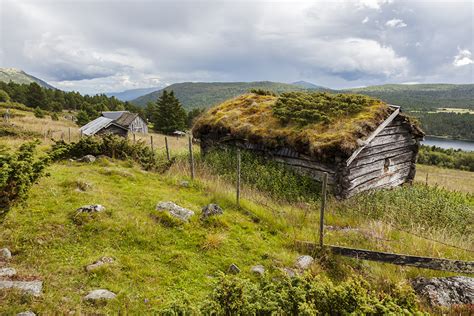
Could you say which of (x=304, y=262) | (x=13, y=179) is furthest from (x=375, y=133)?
(x=13, y=179)

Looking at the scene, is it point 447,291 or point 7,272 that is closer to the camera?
point 7,272

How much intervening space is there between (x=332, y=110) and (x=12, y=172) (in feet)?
35.8

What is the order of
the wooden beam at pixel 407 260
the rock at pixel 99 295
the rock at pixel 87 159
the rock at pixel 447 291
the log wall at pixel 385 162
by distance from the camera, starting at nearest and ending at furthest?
the rock at pixel 99 295
the rock at pixel 447 291
the wooden beam at pixel 407 260
the log wall at pixel 385 162
the rock at pixel 87 159

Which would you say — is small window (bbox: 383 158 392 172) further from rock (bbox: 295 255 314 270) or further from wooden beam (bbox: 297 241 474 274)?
rock (bbox: 295 255 314 270)

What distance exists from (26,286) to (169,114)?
6024cm

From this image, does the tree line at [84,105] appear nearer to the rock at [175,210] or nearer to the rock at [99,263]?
A: the rock at [175,210]

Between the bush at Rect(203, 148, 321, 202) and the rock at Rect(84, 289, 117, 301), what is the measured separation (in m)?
6.47

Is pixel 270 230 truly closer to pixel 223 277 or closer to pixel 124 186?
pixel 223 277

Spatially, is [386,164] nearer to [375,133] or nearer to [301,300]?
[375,133]

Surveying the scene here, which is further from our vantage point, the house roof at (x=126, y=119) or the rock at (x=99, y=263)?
the house roof at (x=126, y=119)

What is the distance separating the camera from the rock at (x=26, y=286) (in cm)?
392

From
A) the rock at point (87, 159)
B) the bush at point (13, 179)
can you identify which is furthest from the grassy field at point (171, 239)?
the rock at point (87, 159)

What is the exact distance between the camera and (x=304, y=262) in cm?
567

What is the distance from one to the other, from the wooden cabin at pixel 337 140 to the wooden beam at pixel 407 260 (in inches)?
177
